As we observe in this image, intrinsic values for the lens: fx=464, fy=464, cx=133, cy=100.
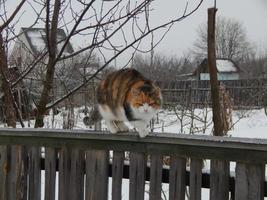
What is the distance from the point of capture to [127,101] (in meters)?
2.82

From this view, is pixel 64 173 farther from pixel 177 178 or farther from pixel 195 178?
pixel 195 178

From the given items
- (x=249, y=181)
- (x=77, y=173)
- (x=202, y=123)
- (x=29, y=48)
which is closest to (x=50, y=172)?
(x=77, y=173)

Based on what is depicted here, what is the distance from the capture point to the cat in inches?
108

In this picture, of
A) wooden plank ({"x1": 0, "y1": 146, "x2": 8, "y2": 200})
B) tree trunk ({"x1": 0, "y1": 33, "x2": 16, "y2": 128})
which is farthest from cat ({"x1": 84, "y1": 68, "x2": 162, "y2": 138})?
tree trunk ({"x1": 0, "y1": 33, "x2": 16, "y2": 128})

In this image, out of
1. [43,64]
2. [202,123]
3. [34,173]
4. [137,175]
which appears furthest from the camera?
[202,123]

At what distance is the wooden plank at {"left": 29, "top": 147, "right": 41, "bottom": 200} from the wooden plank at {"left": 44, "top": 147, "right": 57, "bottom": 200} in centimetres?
9

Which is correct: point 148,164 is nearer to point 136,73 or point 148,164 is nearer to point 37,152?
point 136,73

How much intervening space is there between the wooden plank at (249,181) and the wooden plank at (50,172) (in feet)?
4.10

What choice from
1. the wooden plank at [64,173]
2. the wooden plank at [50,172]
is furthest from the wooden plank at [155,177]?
the wooden plank at [50,172]

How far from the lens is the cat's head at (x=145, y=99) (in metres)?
2.75

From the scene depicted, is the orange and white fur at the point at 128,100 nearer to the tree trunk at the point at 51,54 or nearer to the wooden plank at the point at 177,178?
the wooden plank at the point at 177,178

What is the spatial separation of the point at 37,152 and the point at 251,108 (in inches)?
564

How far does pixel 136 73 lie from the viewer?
2.99m

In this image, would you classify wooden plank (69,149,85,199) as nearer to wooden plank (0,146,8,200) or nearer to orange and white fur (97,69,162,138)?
orange and white fur (97,69,162,138)
